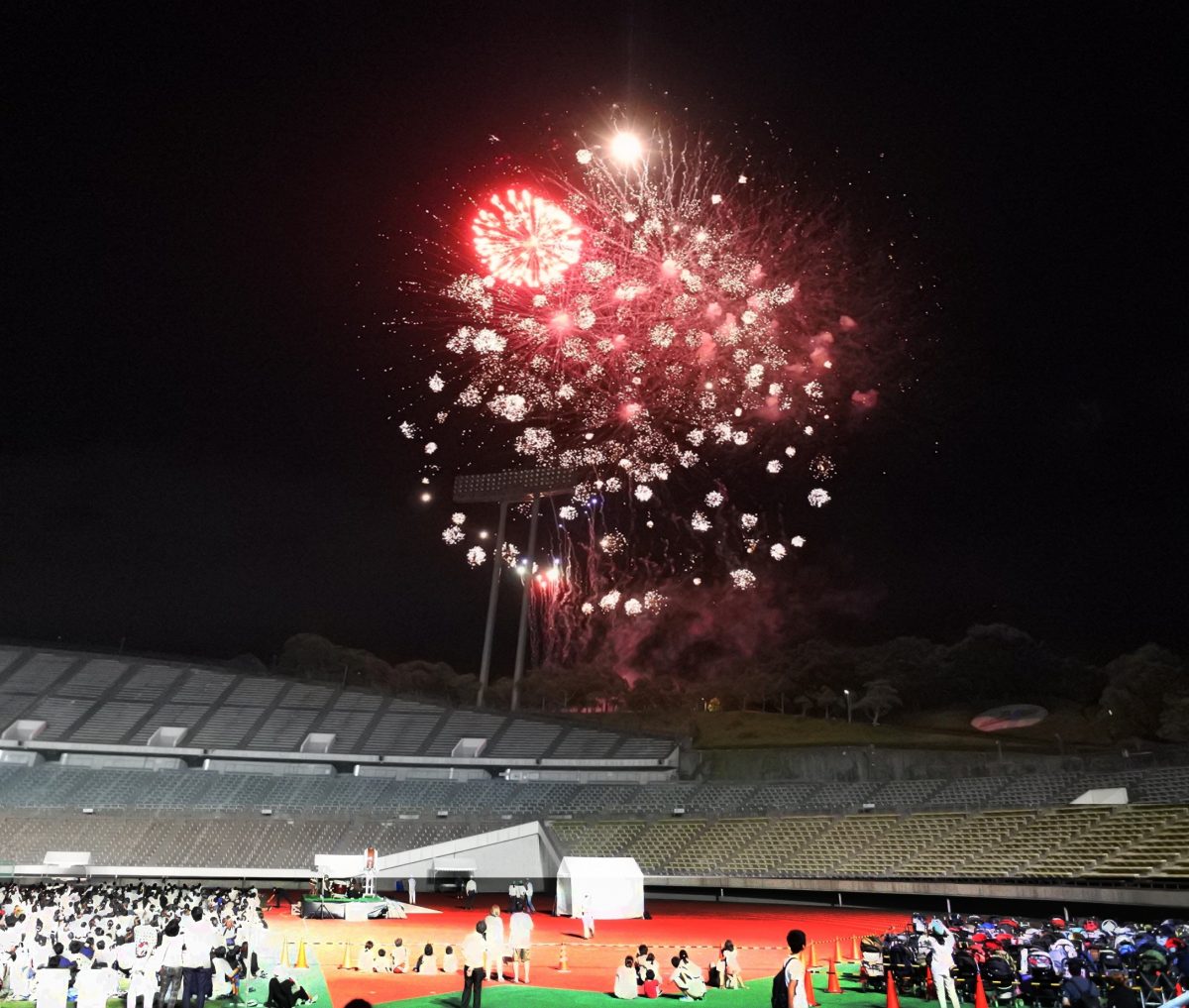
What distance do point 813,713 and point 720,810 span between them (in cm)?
3662

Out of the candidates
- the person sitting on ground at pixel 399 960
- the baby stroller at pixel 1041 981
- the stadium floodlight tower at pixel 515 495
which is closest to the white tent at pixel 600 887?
the person sitting on ground at pixel 399 960

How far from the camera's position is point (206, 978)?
483 inches

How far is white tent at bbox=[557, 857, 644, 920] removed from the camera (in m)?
27.3

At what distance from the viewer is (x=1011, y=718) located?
6688 cm

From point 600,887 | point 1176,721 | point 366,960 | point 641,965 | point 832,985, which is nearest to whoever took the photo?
point 832,985

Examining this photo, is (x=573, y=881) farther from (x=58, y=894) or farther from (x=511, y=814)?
(x=511, y=814)

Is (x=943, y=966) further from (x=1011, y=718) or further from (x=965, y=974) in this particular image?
(x=1011, y=718)

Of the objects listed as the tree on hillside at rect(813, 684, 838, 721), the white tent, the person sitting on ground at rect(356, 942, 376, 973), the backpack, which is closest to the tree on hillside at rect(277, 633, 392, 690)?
the tree on hillside at rect(813, 684, 838, 721)

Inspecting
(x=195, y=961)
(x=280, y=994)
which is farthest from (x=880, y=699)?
(x=195, y=961)

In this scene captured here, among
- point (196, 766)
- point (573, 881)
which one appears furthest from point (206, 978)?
point (196, 766)

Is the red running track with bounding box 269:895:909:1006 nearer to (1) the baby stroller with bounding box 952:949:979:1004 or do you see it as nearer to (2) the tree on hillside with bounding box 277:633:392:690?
(1) the baby stroller with bounding box 952:949:979:1004

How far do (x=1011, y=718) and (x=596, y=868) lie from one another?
49.6m

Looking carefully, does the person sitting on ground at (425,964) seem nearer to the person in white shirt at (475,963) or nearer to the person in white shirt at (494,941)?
the person in white shirt at (494,941)

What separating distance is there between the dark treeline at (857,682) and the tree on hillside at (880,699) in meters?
0.09
